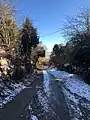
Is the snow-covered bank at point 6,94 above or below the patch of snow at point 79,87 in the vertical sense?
above

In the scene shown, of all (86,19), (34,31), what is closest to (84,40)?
(86,19)

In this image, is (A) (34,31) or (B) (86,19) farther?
(A) (34,31)

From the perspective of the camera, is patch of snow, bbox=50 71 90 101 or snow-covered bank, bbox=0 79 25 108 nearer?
snow-covered bank, bbox=0 79 25 108

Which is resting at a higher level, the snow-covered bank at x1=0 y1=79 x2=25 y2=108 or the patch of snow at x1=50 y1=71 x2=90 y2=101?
the snow-covered bank at x1=0 y1=79 x2=25 y2=108

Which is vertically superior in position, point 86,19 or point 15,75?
point 86,19

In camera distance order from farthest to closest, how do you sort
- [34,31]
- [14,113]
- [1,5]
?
[34,31]
[1,5]
[14,113]

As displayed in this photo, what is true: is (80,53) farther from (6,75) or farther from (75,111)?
(75,111)

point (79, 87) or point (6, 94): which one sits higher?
point (6, 94)

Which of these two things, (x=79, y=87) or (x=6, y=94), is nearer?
(x=6, y=94)

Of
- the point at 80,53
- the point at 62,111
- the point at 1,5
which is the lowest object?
the point at 62,111

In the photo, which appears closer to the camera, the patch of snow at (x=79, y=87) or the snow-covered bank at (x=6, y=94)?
the snow-covered bank at (x=6, y=94)

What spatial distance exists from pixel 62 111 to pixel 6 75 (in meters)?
14.2

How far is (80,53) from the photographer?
3061 cm

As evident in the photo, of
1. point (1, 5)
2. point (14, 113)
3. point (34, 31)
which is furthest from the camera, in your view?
point (34, 31)
